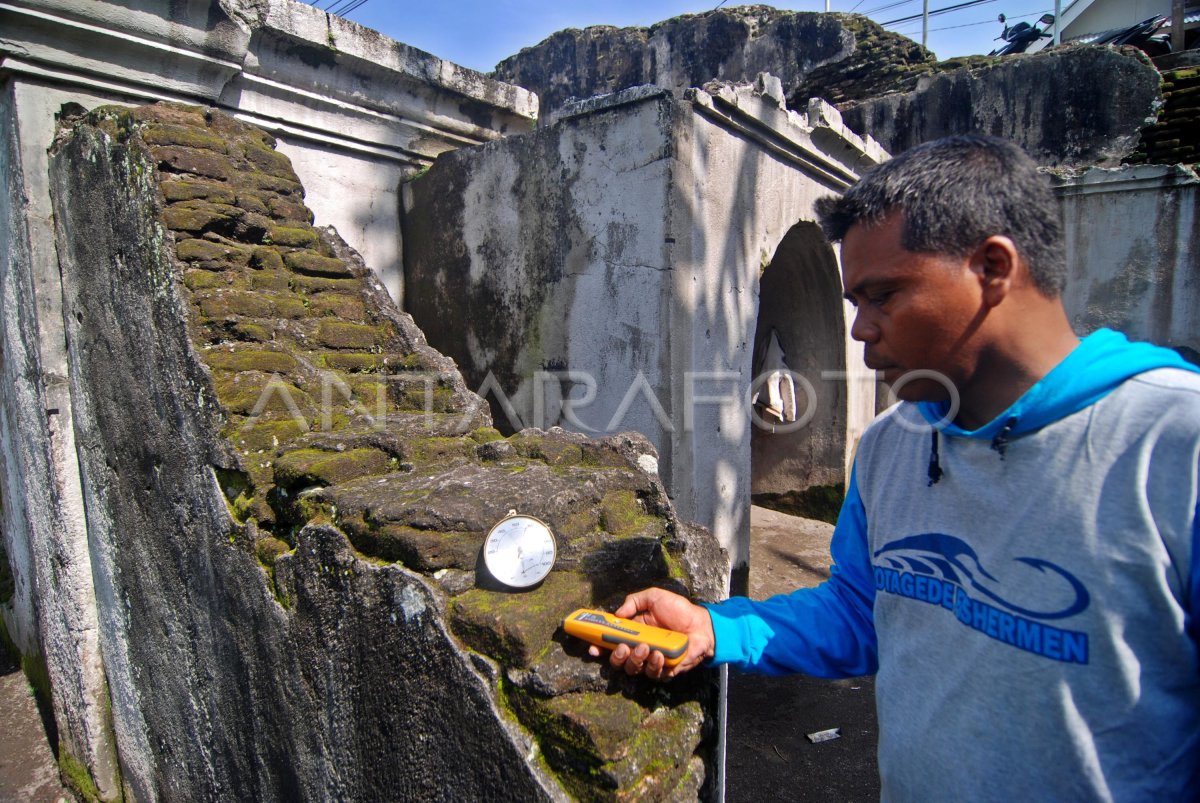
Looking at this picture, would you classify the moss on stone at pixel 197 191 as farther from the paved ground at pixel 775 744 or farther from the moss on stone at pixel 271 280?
the paved ground at pixel 775 744

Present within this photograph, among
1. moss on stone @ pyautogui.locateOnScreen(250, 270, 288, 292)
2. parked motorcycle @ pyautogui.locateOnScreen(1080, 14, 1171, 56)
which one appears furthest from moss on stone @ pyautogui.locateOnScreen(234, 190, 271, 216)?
parked motorcycle @ pyautogui.locateOnScreen(1080, 14, 1171, 56)

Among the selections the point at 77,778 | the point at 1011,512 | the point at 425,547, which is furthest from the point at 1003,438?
the point at 77,778

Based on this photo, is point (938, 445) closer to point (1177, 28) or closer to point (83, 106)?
point (83, 106)

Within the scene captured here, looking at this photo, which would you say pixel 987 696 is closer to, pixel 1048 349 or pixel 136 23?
pixel 1048 349

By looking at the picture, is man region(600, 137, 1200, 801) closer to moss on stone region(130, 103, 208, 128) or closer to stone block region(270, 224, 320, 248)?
stone block region(270, 224, 320, 248)

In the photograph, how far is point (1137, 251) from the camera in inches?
237

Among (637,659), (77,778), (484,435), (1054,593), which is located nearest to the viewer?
(1054,593)

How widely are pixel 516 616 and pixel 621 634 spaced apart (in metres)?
0.22

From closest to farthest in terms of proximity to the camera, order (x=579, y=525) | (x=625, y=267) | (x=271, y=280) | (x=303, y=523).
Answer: (x=579, y=525) → (x=303, y=523) → (x=271, y=280) → (x=625, y=267)

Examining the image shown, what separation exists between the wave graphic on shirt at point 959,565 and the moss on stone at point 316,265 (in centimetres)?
235

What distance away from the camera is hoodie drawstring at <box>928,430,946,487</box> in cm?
115

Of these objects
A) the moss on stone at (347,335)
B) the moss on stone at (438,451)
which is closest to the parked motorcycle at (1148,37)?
the moss on stone at (347,335)

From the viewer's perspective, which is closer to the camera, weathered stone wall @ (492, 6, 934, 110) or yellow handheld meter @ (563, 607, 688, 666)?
yellow handheld meter @ (563, 607, 688, 666)

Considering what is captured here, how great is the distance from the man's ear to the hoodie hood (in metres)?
0.13
